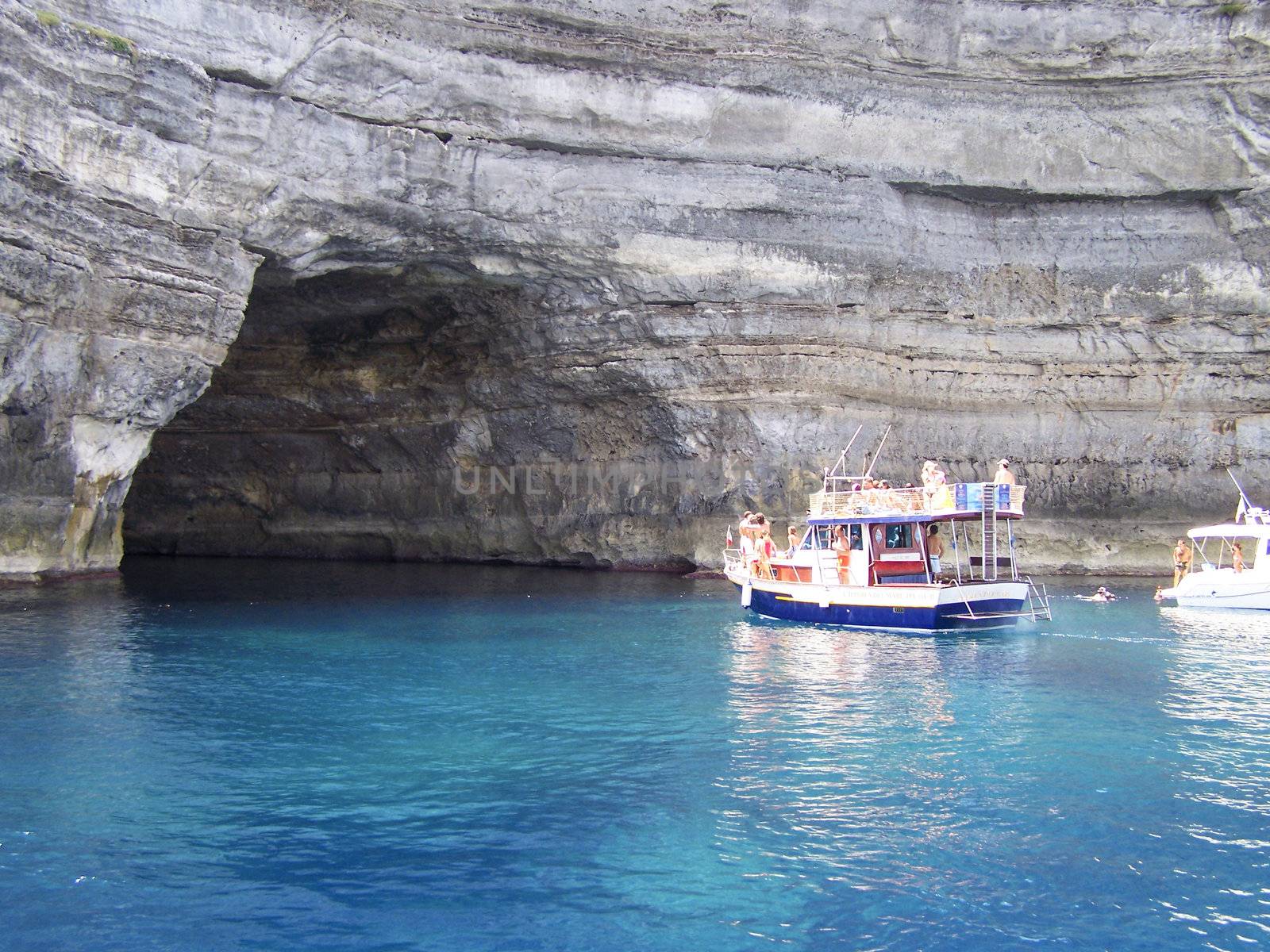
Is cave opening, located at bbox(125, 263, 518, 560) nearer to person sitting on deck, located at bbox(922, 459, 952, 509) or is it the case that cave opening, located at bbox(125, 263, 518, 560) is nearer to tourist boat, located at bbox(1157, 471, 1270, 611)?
person sitting on deck, located at bbox(922, 459, 952, 509)

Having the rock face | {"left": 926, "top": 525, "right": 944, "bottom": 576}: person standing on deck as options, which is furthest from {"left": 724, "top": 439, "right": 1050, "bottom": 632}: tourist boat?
the rock face

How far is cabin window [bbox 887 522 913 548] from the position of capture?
2255 centimetres

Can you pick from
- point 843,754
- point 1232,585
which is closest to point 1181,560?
point 1232,585

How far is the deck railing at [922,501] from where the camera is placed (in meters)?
21.6

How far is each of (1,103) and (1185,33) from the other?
3173 centimetres

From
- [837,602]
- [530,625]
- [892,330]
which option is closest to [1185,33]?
[892,330]

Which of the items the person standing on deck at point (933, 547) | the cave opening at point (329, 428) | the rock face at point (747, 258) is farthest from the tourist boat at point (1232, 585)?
the cave opening at point (329, 428)

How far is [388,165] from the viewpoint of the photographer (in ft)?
87.6

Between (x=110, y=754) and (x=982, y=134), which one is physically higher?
(x=982, y=134)

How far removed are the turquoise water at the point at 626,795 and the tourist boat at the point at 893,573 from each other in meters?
2.40

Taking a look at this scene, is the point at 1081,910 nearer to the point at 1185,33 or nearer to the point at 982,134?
the point at 982,134

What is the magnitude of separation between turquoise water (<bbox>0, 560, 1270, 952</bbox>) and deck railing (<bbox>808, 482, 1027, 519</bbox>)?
3.39 meters

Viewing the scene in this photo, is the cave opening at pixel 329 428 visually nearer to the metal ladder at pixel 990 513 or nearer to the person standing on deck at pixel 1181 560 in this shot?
the metal ladder at pixel 990 513

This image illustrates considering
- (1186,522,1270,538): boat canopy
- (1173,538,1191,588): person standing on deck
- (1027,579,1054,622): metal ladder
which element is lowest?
(1027,579,1054,622): metal ladder
